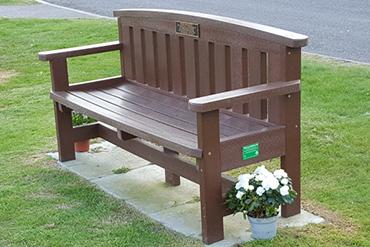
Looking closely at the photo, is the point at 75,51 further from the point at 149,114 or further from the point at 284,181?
the point at 284,181

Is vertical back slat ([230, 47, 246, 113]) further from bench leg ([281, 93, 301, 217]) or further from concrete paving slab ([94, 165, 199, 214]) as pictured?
concrete paving slab ([94, 165, 199, 214])

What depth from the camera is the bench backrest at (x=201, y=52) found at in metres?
4.80

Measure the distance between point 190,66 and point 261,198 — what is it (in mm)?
1441

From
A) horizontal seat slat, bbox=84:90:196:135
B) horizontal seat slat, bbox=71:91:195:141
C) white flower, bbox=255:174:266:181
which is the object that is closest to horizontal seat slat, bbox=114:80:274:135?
horizontal seat slat, bbox=84:90:196:135

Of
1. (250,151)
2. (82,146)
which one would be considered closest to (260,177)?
(250,151)

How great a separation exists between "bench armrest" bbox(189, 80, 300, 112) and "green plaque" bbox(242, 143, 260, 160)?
30cm

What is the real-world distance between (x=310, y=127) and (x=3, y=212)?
2711mm

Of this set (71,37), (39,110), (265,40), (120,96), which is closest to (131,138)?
(120,96)

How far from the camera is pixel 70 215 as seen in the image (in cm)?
518

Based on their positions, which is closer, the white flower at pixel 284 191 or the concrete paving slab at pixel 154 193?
the white flower at pixel 284 191

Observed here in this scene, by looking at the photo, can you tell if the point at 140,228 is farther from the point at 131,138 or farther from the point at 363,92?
the point at 363,92

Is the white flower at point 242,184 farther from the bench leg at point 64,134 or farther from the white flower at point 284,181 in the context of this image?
the bench leg at point 64,134

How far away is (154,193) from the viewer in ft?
18.1

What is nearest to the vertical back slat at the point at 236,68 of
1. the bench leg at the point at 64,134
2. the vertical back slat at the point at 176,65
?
the vertical back slat at the point at 176,65
